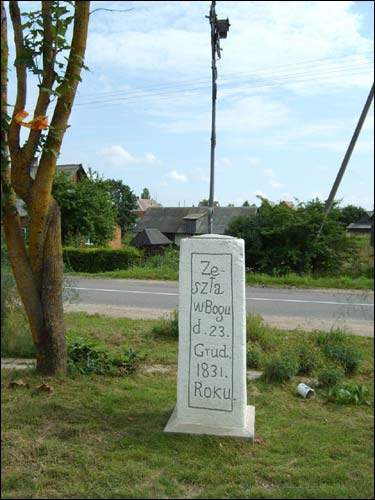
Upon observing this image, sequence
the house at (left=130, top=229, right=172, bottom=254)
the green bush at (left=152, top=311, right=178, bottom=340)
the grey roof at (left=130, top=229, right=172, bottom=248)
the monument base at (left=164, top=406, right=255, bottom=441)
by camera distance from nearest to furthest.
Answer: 1. the monument base at (left=164, top=406, right=255, bottom=441)
2. the green bush at (left=152, top=311, right=178, bottom=340)
3. the house at (left=130, top=229, right=172, bottom=254)
4. the grey roof at (left=130, top=229, right=172, bottom=248)

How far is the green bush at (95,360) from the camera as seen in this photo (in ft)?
17.0

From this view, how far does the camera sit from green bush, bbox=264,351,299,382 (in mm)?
5203

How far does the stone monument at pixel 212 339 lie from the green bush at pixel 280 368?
4.36ft

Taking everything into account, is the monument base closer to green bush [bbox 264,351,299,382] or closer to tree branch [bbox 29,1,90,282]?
green bush [bbox 264,351,299,382]

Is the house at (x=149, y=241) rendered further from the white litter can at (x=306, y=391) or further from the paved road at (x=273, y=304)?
the white litter can at (x=306, y=391)

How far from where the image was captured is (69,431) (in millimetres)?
3729

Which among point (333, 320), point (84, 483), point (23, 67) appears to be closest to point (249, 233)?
point (333, 320)

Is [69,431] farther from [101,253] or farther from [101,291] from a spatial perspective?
[101,253]

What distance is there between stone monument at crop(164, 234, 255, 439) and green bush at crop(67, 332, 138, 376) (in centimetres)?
144

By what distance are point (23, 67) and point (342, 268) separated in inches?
A: 594

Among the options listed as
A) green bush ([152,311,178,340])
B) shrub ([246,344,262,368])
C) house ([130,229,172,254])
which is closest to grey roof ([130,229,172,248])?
house ([130,229,172,254])

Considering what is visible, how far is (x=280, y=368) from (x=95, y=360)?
186cm

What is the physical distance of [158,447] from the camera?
359 centimetres

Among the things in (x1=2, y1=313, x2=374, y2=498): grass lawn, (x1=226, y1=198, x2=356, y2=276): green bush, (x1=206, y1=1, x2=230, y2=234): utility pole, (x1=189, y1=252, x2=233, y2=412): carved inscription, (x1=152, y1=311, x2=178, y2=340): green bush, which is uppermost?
(x1=206, y1=1, x2=230, y2=234): utility pole
